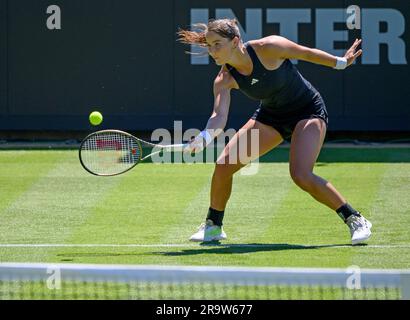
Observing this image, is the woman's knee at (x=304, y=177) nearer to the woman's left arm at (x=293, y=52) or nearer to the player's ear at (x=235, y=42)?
the woman's left arm at (x=293, y=52)

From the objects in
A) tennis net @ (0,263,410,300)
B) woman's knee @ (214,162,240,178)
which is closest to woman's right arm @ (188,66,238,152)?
woman's knee @ (214,162,240,178)

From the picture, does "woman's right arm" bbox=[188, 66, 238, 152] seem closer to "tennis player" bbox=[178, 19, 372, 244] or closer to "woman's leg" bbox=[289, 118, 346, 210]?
"tennis player" bbox=[178, 19, 372, 244]

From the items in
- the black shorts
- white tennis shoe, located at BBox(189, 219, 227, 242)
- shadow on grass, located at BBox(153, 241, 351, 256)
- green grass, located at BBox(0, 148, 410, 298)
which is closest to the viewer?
green grass, located at BBox(0, 148, 410, 298)

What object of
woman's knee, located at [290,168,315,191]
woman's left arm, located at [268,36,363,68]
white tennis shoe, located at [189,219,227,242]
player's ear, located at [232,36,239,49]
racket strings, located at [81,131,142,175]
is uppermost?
player's ear, located at [232,36,239,49]

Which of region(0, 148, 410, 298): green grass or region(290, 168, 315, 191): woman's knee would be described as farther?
region(290, 168, 315, 191): woman's knee

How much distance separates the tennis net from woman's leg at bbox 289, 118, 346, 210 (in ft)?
4.40

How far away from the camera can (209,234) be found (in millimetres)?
7562

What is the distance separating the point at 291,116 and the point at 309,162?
1.20 ft

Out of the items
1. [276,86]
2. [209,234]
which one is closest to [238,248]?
[209,234]

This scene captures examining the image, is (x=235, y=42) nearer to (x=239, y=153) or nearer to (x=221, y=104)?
(x=221, y=104)

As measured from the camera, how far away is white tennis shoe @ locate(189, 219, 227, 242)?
7.55 metres

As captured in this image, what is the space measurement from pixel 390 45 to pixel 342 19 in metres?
0.75

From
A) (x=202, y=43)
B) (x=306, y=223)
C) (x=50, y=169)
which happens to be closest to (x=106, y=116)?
(x=50, y=169)
